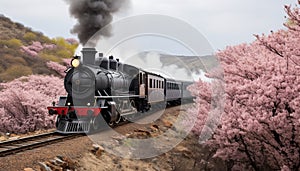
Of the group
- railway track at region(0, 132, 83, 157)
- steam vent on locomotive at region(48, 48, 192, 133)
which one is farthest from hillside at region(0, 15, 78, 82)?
railway track at region(0, 132, 83, 157)

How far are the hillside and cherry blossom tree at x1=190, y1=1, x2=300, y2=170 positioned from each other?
2363 cm

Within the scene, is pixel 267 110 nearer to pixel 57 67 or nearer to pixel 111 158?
pixel 111 158

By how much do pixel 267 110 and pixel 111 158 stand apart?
4.48m

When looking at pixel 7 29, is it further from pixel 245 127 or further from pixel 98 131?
pixel 245 127

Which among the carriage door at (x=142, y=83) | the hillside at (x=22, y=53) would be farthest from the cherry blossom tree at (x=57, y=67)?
the carriage door at (x=142, y=83)

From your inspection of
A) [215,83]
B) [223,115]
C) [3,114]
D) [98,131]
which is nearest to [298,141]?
[223,115]

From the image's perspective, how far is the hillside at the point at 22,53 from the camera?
101 ft

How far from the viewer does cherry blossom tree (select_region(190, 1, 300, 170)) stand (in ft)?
26.0

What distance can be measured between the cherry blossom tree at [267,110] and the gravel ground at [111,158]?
2.09 metres

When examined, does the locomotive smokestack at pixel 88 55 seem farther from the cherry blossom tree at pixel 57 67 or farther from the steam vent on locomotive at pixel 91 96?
the cherry blossom tree at pixel 57 67

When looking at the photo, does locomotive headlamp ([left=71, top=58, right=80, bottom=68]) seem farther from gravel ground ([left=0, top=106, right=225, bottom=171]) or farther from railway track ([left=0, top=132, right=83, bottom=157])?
gravel ground ([left=0, top=106, right=225, bottom=171])

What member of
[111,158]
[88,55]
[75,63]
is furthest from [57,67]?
[111,158]

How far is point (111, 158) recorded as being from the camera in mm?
9203

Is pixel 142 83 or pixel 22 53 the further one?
A: pixel 22 53
